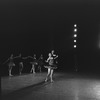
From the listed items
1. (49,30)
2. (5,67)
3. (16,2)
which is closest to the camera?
(16,2)

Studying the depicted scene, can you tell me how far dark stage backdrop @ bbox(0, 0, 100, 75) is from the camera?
61.4 ft

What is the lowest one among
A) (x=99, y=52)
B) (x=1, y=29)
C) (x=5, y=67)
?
(x=5, y=67)

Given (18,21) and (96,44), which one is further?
(96,44)

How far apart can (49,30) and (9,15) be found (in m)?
6.69

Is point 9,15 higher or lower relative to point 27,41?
higher

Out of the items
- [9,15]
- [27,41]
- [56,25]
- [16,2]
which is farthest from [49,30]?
[16,2]

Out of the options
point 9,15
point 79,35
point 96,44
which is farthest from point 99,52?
point 9,15

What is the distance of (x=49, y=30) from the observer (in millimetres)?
24984

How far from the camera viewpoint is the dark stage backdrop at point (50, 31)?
61.4 feet

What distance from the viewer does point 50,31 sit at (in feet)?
82.7

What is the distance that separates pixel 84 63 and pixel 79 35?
4028mm

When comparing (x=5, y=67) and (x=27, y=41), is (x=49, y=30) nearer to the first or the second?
(x=27, y=41)

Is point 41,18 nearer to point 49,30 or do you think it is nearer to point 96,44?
point 49,30

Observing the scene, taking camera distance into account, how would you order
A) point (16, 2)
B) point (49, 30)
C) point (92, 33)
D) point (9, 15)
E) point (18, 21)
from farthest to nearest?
point (92, 33), point (49, 30), point (18, 21), point (9, 15), point (16, 2)
